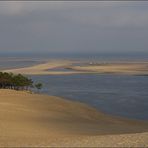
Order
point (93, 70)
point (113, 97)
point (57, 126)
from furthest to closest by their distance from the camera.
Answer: point (93, 70), point (113, 97), point (57, 126)

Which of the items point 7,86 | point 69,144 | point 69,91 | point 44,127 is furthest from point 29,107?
point 69,91

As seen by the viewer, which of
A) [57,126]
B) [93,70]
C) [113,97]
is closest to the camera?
[57,126]

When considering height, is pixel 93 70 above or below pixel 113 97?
above

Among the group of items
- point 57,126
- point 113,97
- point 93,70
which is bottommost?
point 57,126

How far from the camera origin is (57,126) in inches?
867

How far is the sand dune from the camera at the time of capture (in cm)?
1427

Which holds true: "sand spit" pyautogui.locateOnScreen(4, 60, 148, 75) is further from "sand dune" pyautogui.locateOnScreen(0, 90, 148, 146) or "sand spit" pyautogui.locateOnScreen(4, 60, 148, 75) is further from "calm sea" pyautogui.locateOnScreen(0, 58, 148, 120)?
"sand dune" pyautogui.locateOnScreen(0, 90, 148, 146)

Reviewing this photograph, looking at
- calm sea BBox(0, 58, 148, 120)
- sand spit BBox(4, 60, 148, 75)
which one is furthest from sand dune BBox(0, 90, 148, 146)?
sand spit BBox(4, 60, 148, 75)

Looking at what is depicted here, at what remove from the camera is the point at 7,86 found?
162 feet

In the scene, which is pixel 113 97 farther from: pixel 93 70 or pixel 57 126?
pixel 93 70

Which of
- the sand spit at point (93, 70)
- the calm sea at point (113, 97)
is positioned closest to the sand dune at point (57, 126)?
the calm sea at point (113, 97)

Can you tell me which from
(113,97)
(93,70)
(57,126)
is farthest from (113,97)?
(93,70)

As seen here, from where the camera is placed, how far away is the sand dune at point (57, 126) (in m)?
14.3

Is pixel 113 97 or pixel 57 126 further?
pixel 113 97
